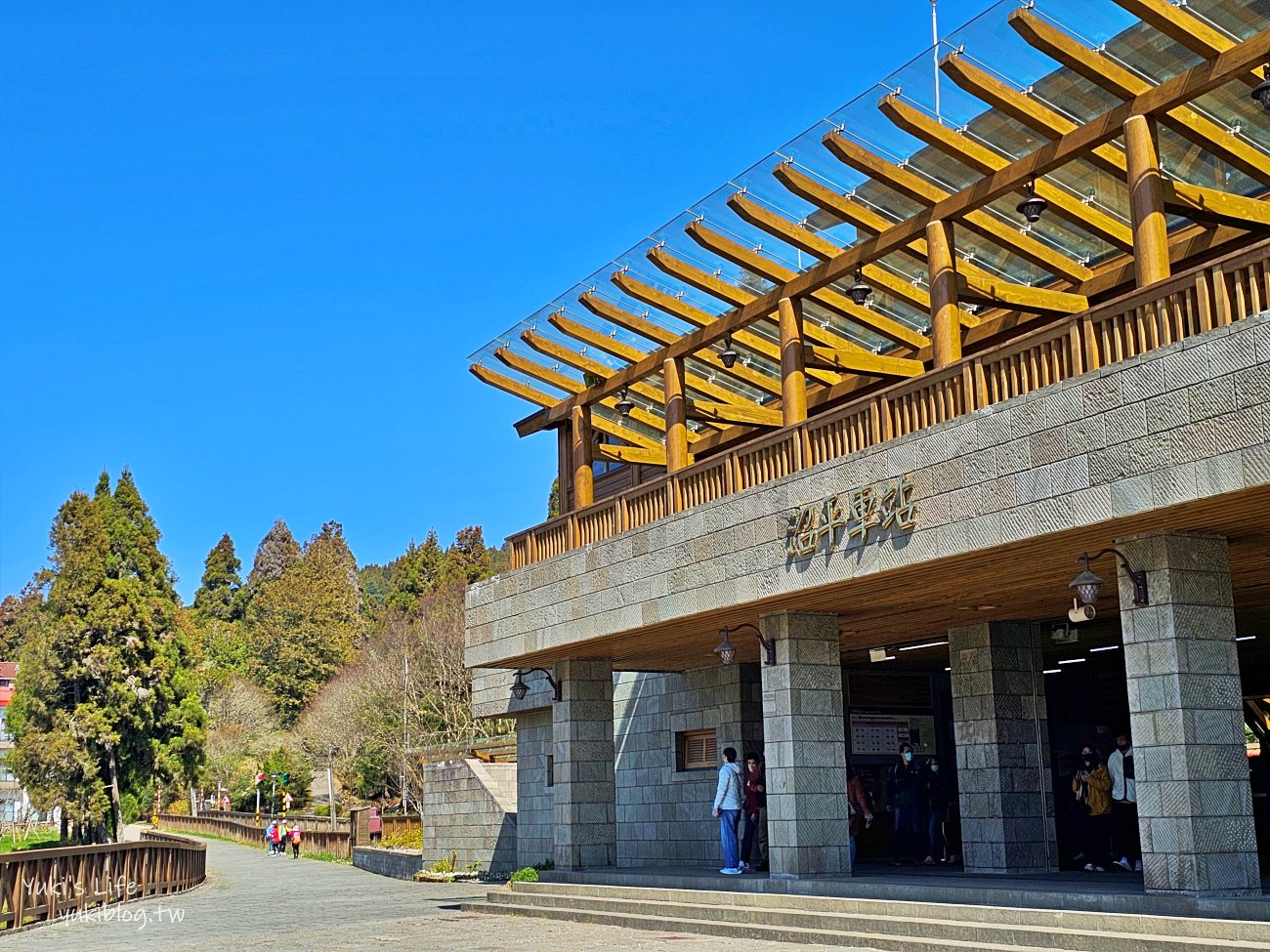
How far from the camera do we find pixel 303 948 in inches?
576

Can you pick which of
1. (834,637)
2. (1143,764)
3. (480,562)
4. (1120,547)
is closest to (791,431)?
(834,637)

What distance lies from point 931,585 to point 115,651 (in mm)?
31905

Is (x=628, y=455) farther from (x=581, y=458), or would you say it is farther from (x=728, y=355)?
(x=728, y=355)

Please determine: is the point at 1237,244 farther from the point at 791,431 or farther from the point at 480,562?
the point at 480,562

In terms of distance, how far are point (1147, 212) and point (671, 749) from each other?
13.0 meters

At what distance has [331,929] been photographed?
682 inches

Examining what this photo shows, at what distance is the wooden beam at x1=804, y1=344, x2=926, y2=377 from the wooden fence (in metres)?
12.2

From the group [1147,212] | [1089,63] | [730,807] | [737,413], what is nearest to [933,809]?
[730,807]

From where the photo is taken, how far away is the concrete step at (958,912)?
33.5 ft

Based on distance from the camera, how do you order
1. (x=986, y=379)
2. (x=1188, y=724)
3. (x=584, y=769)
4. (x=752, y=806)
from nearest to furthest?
(x=1188, y=724) < (x=986, y=379) < (x=752, y=806) < (x=584, y=769)

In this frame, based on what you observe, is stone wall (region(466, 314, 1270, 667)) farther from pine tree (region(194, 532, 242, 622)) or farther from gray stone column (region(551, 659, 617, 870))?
pine tree (region(194, 532, 242, 622))

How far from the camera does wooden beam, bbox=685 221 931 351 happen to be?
660 inches

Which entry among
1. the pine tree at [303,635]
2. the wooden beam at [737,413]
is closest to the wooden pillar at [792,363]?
the wooden beam at [737,413]

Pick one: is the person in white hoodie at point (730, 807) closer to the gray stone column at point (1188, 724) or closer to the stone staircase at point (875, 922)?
the stone staircase at point (875, 922)
